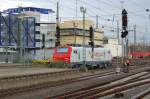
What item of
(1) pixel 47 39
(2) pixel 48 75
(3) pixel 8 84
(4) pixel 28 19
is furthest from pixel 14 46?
(3) pixel 8 84

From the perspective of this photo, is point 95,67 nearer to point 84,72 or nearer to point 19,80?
point 84,72

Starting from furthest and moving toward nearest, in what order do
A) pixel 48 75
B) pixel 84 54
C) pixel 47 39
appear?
pixel 47 39, pixel 84 54, pixel 48 75

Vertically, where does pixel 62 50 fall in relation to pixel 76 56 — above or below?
above

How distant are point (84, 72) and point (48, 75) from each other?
9609 millimetres

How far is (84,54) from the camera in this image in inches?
2058

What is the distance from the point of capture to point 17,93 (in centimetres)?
2361

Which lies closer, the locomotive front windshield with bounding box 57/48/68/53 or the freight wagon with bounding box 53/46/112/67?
the freight wagon with bounding box 53/46/112/67

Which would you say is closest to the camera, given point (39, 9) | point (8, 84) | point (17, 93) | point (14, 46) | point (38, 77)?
point (17, 93)

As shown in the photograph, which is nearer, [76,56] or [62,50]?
[76,56]

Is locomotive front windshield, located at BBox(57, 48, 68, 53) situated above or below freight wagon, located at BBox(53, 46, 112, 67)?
above

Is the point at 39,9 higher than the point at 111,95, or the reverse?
the point at 39,9

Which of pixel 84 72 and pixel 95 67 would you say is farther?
pixel 95 67

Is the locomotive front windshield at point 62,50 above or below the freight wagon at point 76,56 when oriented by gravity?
above

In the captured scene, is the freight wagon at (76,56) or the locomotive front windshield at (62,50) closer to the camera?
the freight wagon at (76,56)
